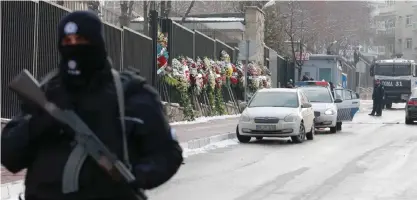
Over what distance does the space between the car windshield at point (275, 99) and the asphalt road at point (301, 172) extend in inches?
40.7

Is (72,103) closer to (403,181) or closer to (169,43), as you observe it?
(403,181)

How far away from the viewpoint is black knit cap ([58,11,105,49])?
3277 mm

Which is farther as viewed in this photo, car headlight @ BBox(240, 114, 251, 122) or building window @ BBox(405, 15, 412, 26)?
building window @ BBox(405, 15, 412, 26)

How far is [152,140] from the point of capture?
131 inches

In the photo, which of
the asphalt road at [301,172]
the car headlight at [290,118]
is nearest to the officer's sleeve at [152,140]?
the asphalt road at [301,172]

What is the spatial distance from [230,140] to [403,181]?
9.05m

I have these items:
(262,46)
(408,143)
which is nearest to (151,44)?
(408,143)

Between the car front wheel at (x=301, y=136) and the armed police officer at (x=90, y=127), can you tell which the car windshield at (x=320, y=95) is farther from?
the armed police officer at (x=90, y=127)

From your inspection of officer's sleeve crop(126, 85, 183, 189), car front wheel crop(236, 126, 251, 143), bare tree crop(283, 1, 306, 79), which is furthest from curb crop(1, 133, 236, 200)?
bare tree crop(283, 1, 306, 79)

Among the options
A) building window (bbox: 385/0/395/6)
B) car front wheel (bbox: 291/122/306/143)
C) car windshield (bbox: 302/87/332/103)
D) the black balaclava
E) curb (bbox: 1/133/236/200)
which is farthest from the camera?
building window (bbox: 385/0/395/6)

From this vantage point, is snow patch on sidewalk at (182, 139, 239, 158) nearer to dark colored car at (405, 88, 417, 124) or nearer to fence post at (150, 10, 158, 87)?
fence post at (150, 10, 158, 87)

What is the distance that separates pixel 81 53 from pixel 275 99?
1777cm

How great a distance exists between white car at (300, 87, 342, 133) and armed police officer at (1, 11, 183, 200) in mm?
21270

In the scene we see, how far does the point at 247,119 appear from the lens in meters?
19.7
